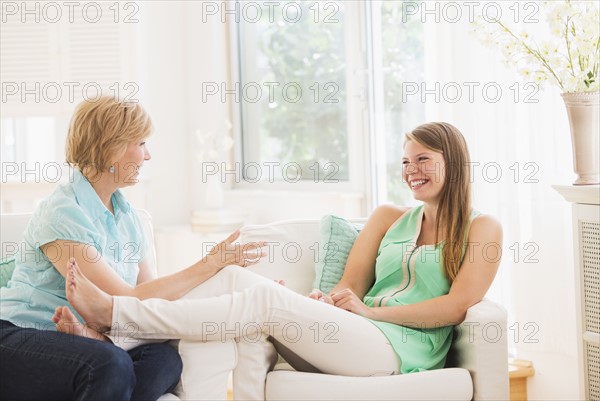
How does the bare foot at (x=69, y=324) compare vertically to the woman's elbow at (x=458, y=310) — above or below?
above

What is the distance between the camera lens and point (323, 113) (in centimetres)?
425

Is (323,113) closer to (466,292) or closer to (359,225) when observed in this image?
(359,225)

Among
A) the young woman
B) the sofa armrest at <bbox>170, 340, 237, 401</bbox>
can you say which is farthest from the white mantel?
the sofa armrest at <bbox>170, 340, 237, 401</bbox>

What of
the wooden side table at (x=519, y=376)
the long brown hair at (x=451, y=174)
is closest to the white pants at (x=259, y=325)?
the long brown hair at (x=451, y=174)

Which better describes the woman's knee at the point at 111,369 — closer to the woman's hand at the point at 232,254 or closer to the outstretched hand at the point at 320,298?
the woman's hand at the point at 232,254

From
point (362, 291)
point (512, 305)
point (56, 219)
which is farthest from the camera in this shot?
point (512, 305)

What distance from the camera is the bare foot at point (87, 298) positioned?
1.96 m

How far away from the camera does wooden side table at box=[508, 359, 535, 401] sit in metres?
3.05

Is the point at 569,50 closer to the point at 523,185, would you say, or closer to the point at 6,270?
the point at 523,185

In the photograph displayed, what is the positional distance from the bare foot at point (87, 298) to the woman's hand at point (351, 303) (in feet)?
2.22

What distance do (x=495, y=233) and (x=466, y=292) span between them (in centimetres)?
20

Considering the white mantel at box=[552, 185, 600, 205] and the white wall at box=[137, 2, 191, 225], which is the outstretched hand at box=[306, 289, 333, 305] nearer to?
the white mantel at box=[552, 185, 600, 205]

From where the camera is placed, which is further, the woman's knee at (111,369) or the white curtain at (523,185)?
the white curtain at (523,185)

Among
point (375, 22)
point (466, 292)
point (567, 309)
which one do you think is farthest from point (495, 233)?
point (375, 22)
